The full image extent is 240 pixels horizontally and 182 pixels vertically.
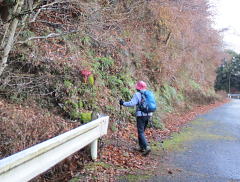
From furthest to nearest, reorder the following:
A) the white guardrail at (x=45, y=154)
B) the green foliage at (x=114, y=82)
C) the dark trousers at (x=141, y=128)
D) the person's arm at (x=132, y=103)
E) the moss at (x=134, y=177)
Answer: the green foliage at (x=114, y=82), the dark trousers at (x=141, y=128), the person's arm at (x=132, y=103), the moss at (x=134, y=177), the white guardrail at (x=45, y=154)

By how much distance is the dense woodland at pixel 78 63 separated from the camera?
6.39 meters

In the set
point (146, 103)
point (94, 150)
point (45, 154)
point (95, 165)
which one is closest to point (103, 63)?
point (146, 103)

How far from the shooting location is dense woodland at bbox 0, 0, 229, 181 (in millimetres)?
6391

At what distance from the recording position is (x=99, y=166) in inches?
244

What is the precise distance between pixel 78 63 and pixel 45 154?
6230 mm

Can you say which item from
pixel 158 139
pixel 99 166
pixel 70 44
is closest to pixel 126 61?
pixel 70 44

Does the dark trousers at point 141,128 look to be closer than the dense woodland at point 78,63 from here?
No

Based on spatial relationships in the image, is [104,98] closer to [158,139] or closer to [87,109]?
[87,109]

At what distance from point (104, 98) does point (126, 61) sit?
418 centimetres

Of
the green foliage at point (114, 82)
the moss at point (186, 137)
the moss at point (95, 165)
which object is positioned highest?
the green foliage at point (114, 82)

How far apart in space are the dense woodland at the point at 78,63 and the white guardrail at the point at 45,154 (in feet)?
2.05

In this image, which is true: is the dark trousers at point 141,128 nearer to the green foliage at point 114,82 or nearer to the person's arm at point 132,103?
the person's arm at point 132,103

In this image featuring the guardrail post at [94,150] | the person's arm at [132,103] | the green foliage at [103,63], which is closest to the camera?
the guardrail post at [94,150]

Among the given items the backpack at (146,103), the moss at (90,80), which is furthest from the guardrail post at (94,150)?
the moss at (90,80)
